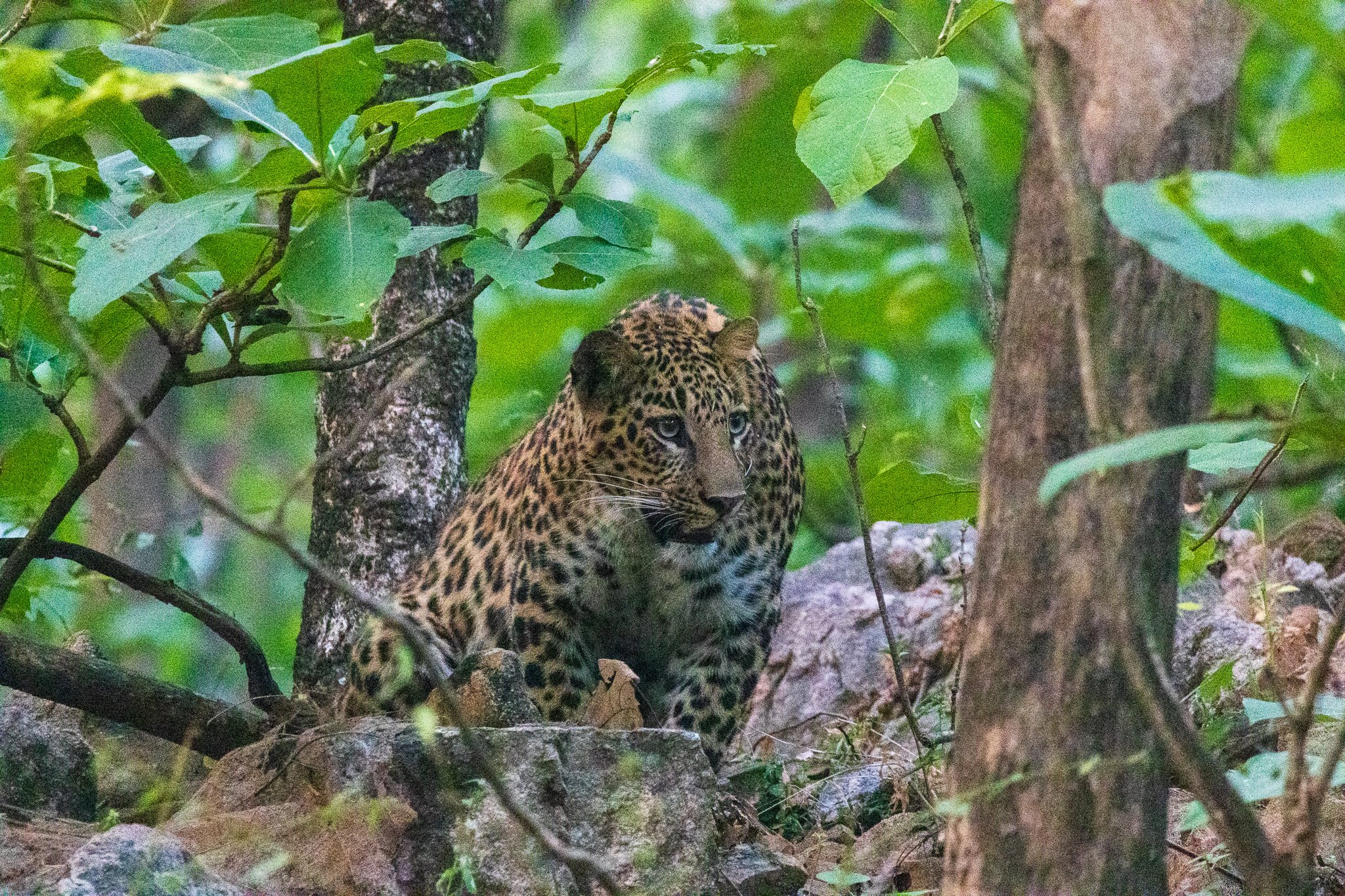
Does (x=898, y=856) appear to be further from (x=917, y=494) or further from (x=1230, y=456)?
(x=1230, y=456)

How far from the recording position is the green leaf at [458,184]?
4.04 metres

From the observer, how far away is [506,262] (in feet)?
12.8

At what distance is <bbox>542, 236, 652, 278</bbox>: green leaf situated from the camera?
405 cm

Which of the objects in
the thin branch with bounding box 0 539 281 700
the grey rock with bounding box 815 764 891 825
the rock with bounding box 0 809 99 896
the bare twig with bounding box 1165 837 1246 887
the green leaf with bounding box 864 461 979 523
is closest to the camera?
the rock with bounding box 0 809 99 896

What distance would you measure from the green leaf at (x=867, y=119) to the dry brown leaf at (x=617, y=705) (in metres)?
2.02

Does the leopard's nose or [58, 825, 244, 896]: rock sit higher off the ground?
the leopard's nose

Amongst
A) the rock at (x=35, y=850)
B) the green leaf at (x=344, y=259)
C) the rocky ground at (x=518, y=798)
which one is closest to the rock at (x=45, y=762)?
the rocky ground at (x=518, y=798)

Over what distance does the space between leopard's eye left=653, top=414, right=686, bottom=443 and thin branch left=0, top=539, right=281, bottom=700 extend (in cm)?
224

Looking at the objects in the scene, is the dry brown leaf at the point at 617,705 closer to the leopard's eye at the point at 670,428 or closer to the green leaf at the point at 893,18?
the leopard's eye at the point at 670,428

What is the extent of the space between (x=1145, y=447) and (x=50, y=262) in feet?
9.96

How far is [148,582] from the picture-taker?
474 cm

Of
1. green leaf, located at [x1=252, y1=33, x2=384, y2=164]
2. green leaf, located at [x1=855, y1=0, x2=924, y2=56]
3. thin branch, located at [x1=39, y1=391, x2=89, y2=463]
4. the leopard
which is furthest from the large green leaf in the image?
the leopard

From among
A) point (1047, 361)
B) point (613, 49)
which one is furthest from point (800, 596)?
point (613, 49)

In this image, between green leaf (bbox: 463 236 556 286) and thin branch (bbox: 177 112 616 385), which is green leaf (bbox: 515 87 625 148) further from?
green leaf (bbox: 463 236 556 286)
